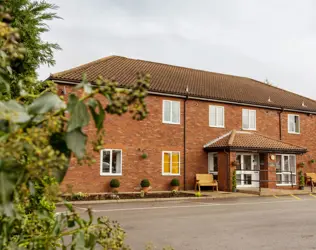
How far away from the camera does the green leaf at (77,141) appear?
1116 mm

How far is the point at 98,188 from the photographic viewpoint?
20688 millimetres

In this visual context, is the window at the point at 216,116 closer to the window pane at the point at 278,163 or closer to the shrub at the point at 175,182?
the window pane at the point at 278,163

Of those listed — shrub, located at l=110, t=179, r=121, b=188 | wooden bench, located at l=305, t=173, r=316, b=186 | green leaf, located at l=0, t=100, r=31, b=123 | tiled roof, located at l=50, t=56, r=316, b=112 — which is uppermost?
tiled roof, located at l=50, t=56, r=316, b=112

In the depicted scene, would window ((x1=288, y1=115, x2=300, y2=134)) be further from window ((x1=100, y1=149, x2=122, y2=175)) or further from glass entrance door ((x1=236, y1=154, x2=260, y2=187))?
window ((x1=100, y1=149, x2=122, y2=175))

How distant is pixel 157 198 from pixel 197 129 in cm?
706

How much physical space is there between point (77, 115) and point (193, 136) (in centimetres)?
2315

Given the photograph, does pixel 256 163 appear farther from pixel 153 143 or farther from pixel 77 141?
pixel 77 141

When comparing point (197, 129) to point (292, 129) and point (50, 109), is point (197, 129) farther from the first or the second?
point (50, 109)

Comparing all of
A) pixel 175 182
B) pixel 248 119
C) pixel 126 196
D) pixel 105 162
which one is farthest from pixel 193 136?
pixel 126 196

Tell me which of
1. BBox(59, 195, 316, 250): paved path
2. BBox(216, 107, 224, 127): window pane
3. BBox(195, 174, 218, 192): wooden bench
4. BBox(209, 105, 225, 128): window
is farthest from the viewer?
BBox(216, 107, 224, 127): window pane

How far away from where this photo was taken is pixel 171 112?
77.0 feet

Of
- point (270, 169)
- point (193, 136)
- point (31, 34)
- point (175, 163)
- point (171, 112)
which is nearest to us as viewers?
point (31, 34)

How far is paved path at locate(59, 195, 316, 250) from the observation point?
8336 mm

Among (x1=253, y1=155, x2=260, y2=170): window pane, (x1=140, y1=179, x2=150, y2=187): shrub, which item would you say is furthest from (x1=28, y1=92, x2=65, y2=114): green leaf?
(x1=253, y1=155, x2=260, y2=170): window pane
